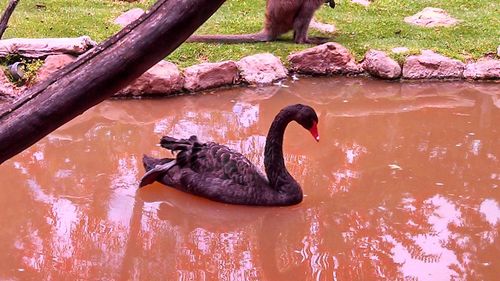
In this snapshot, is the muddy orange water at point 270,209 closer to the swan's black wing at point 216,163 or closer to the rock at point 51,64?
the swan's black wing at point 216,163

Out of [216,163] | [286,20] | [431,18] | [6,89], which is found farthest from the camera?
Result: [431,18]

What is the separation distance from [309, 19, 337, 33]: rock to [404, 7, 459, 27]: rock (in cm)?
109

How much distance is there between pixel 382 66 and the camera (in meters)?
8.55

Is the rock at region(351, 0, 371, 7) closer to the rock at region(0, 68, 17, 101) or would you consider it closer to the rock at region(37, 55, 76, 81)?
the rock at region(37, 55, 76, 81)

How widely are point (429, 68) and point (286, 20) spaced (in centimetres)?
200

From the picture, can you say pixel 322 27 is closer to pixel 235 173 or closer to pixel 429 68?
pixel 429 68

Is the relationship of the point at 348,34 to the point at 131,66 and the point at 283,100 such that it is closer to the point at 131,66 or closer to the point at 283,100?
the point at 283,100

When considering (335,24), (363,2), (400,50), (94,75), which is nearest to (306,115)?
(94,75)

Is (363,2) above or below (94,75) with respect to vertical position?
below

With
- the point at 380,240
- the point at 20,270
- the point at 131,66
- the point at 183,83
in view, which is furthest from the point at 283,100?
the point at 131,66

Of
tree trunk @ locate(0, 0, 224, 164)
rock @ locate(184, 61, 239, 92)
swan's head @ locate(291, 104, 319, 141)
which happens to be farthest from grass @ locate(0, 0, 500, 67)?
tree trunk @ locate(0, 0, 224, 164)

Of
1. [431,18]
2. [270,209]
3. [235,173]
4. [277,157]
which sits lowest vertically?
[431,18]

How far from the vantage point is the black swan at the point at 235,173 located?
529 cm

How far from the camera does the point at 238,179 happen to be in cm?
531
